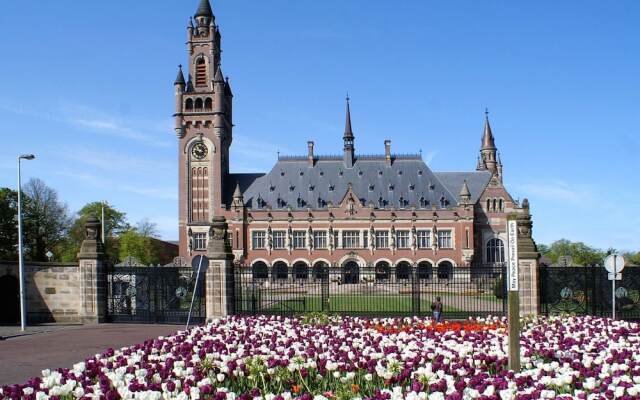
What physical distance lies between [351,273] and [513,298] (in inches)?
491

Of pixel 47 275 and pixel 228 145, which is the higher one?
pixel 228 145

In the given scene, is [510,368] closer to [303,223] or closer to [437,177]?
[303,223]

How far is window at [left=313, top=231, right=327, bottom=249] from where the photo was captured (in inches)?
2926

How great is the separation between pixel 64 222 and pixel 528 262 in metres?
64.8

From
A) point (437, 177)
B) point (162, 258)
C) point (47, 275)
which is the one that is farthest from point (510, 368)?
point (162, 258)

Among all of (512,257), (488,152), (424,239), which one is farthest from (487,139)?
(512,257)

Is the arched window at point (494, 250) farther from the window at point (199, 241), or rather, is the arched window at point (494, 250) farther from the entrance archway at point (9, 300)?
the entrance archway at point (9, 300)

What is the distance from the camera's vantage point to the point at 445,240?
7381 centimetres

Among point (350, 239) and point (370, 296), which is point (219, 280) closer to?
point (370, 296)

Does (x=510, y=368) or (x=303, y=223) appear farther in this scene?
(x=303, y=223)

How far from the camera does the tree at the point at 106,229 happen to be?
256 ft

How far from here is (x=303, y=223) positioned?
74312 mm

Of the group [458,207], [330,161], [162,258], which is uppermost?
[330,161]

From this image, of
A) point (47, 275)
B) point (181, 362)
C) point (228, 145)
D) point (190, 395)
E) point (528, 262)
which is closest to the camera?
point (190, 395)
